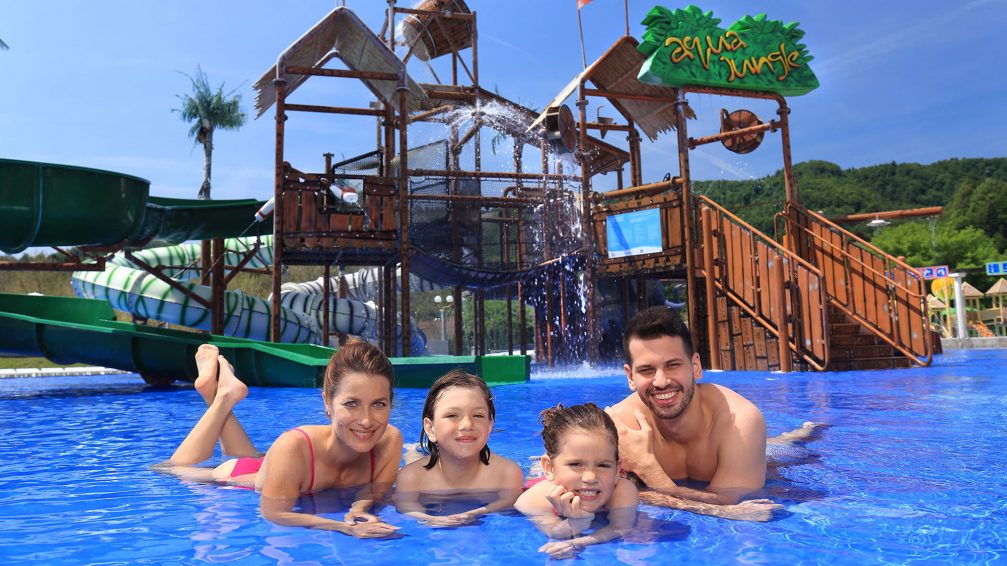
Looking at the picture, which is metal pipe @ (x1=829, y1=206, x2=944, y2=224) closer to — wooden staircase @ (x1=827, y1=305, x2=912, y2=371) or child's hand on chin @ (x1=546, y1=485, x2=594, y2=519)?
wooden staircase @ (x1=827, y1=305, x2=912, y2=371)

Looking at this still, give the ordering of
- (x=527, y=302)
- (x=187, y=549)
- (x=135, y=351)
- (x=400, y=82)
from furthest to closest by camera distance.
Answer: (x=527, y=302) → (x=400, y=82) → (x=135, y=351) → (x=187, y=549)

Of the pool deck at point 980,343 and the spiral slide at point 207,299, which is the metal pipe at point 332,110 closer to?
the spiral slide at point 207,299

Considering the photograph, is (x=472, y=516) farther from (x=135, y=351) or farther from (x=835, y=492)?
(x=135, y=351)

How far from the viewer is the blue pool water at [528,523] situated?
2561 millimetres

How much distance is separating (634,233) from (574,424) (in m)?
12.9

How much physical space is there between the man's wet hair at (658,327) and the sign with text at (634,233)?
12074mm

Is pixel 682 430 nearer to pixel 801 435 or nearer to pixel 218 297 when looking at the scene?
pixel 801 435

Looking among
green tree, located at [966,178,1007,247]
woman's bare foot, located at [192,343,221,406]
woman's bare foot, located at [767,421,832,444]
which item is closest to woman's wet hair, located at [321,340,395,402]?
woman's bare foot, located at [192,343,221,406]

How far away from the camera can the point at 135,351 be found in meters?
12.2

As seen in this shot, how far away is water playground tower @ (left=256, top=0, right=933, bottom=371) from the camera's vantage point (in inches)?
515

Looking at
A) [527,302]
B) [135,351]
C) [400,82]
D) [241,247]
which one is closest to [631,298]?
[527,302]

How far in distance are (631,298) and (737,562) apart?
15509 millimetres

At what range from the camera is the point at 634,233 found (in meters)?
15.4

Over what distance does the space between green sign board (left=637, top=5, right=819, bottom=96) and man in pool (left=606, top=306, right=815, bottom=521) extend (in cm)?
1210
